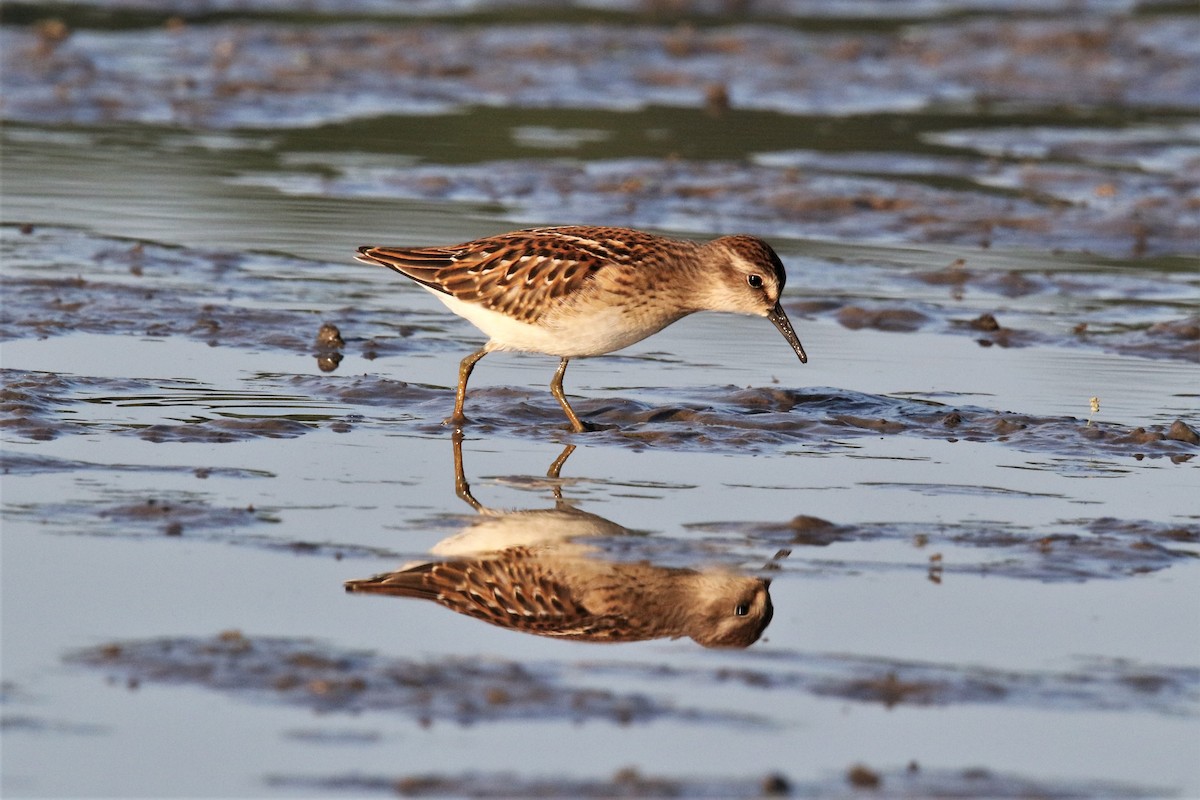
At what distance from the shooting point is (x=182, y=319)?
1270 cm

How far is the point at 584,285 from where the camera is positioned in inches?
407

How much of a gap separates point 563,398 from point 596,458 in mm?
768

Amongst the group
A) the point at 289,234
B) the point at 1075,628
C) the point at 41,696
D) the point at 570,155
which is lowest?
the point at 41,696

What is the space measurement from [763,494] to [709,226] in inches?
293

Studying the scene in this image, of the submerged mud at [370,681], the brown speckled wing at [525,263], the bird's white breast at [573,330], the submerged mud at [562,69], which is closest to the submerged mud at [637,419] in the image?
the bird's white breast at [573,330]

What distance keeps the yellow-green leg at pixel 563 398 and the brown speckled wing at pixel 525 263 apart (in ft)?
1.67

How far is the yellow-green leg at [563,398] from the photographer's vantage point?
10570 mm


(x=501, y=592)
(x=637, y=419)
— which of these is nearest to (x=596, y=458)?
(x=637, y=419)

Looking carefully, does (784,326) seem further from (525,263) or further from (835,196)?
(835,196)

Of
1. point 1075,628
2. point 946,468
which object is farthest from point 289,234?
point 1075,628

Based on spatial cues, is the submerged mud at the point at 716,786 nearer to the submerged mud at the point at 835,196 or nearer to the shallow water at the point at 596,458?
the shallow water at the point at 596,458

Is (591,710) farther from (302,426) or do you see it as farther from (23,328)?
(23,328)

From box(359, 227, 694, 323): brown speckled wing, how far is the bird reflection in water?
233 centimetres

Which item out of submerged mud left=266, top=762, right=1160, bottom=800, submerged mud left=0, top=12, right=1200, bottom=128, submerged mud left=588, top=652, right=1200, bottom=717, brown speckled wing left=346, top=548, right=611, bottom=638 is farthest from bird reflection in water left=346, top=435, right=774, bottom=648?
submerged mud left=0, top=12, right=1200, bottom=128
